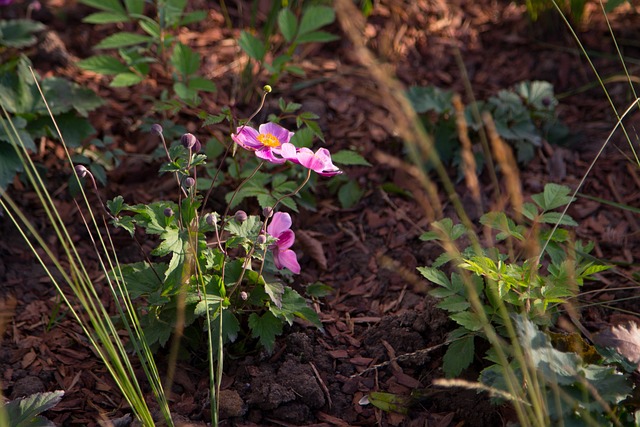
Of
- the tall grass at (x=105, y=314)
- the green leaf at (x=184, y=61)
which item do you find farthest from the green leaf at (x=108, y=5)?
the tall grass at (x=105, y=314)

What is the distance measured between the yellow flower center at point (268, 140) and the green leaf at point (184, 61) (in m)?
0.76

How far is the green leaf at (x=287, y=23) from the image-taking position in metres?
2.46

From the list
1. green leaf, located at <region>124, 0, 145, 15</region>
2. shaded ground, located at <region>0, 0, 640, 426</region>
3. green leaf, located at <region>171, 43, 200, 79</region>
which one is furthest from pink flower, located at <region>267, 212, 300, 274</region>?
green leaf, located at <region>124, 0, 145, 15</region>

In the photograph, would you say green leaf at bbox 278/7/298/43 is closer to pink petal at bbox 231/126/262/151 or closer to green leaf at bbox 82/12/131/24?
green leaf at bbox 82/12/131/24

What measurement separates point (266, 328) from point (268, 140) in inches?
17.2

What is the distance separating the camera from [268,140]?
65.3 inches

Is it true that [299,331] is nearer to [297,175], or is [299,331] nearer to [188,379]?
[188,379]

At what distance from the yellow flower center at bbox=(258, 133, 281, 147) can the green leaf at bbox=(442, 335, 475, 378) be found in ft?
1.99

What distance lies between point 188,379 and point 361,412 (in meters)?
0.43

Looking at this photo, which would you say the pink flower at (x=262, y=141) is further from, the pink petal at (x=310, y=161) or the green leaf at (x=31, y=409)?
the green leaf at (x=31, y=409)

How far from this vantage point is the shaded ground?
68.1 inches

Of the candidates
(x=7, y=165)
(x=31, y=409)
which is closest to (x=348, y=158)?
(x=7, y=165)

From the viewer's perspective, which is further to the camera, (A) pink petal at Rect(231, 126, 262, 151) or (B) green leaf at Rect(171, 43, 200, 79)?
(B) green leaf at Rect(171, 43, 200, 79)

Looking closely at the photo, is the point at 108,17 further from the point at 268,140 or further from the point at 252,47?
the point at 268,140
